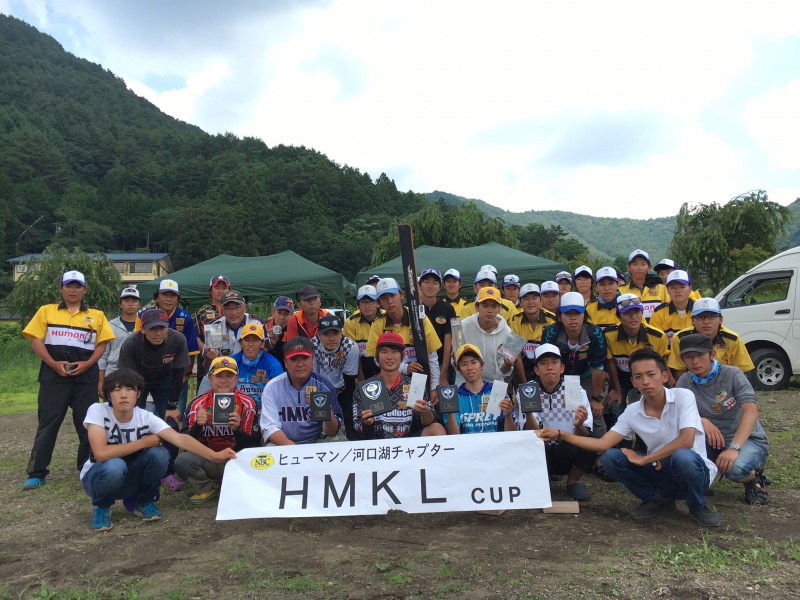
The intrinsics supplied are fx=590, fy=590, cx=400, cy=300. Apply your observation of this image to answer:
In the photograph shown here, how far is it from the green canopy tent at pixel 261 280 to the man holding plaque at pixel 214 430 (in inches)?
247

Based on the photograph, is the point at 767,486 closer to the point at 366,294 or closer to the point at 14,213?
the point at 366,294

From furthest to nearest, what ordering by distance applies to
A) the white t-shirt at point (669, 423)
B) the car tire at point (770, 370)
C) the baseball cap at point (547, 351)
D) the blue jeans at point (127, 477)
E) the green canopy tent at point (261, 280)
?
the green canopy tent at point (261, 280)
the car tire at point (770, 370)
the baseball cap at point (547, 351)
the blue jeans at point (127, 477)
the white t-shirt at point (669, 423)

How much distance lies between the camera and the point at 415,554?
3559mm

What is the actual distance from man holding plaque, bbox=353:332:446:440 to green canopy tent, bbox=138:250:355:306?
21.6 feet

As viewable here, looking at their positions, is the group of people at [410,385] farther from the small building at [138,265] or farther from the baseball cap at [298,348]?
the small building at [138,265]

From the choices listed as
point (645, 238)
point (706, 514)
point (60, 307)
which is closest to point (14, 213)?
point (60, 307)

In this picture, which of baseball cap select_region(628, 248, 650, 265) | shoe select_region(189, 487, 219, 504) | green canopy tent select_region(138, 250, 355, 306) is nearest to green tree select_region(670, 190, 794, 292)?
green canopy tent select_region(138, 250, 355, 306)

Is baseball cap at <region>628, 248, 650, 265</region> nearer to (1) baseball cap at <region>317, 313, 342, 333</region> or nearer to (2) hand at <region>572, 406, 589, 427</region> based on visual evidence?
(2) hand at <region>572, 406, 589, 427</region>

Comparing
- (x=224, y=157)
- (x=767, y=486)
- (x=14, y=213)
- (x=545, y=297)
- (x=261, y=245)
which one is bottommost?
(x=767, y=486)

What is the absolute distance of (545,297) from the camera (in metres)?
6.48

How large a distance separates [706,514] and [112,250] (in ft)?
280

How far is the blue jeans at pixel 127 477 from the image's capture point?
163 inches

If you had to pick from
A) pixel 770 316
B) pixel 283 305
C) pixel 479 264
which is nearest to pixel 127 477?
pixel 283 305

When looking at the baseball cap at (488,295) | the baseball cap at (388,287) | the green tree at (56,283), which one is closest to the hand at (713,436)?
the baseball cap at (488,295)
